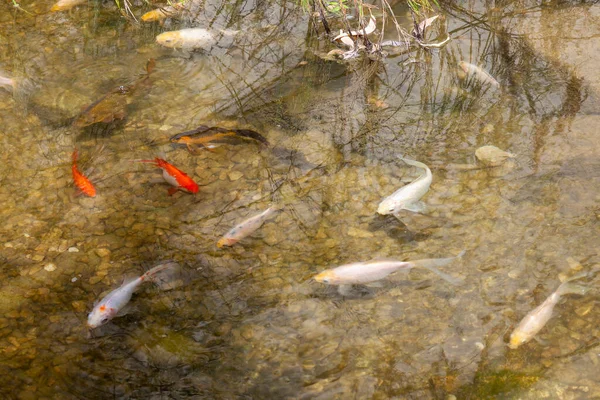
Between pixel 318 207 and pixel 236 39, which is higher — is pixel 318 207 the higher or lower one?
the lower one

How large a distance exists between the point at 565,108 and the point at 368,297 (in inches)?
115

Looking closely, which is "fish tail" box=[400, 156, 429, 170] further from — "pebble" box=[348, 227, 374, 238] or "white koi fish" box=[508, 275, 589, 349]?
"white koi fish" box=[508, 275, 589, 349]

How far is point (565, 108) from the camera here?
5.93 m

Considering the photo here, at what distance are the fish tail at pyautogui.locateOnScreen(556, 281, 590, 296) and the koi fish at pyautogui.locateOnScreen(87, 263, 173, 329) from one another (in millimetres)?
2905

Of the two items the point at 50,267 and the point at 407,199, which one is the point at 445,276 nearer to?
the point at 407,199

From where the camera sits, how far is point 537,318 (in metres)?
4.12

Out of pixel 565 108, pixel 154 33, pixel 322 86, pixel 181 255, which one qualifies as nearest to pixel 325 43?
pixel 322 86

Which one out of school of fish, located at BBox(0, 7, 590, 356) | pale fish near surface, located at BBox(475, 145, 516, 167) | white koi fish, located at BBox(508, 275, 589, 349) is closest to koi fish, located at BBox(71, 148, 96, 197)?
school of fish, located at BBox(0, 7, 590, 356)

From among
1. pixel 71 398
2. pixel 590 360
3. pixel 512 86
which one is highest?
pixel 512 86

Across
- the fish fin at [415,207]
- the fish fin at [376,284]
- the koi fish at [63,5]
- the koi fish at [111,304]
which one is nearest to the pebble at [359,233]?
the fish fin at [415,207]

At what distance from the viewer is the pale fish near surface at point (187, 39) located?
23.5 feet

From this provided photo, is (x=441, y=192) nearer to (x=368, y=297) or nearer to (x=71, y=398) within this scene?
(x=368, y=297)

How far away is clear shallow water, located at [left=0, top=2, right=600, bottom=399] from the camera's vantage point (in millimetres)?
4039

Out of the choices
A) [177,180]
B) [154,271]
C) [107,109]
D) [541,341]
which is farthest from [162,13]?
[541,341]
